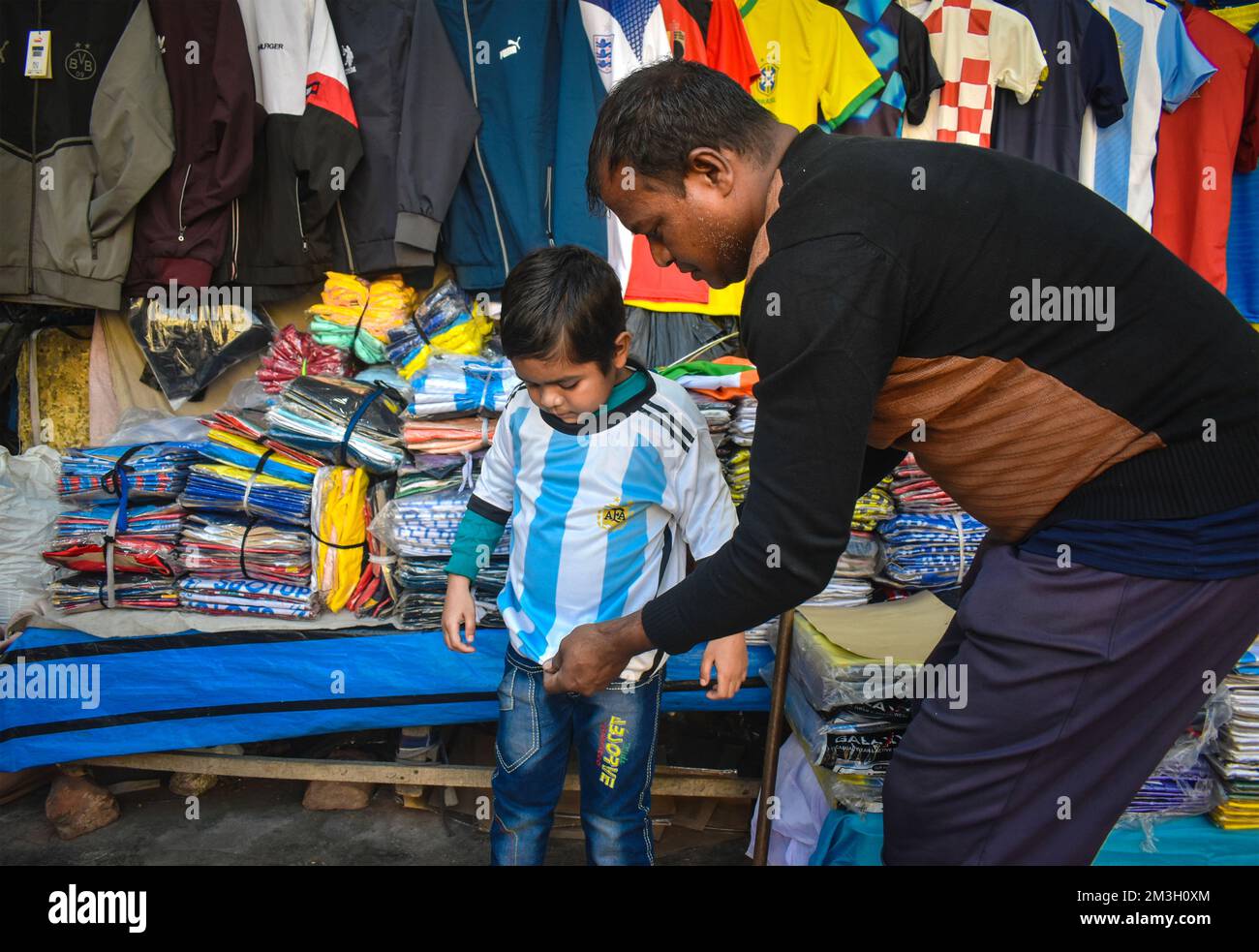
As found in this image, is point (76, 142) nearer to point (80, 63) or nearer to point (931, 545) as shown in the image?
point (80, 63)

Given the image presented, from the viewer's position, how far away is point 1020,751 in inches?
48.1

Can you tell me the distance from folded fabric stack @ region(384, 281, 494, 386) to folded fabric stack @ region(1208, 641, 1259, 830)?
267 cm

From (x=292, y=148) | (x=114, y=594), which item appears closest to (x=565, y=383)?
(x=114, y=594)

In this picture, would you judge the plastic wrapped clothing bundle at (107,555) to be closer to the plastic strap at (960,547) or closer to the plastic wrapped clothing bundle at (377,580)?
the plastic wrapped clothing bundle at (377,580)

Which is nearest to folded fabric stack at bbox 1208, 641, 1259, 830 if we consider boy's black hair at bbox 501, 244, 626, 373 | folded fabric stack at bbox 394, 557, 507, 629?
boy's black hair at bbox 501, 244, 626, 373

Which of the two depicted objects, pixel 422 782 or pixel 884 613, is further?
pixel 422 782

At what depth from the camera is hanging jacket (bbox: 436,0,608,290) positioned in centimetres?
338

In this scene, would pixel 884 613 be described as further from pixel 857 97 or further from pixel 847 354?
pixel 857 97

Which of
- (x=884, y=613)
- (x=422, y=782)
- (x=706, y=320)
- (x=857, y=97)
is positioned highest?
(x=857, y=97)

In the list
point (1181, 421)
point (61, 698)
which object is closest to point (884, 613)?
point (1181, 421)

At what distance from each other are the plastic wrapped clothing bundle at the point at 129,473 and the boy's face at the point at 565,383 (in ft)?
5.81

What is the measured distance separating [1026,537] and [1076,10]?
346 cm

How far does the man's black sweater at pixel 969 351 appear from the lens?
1053mm

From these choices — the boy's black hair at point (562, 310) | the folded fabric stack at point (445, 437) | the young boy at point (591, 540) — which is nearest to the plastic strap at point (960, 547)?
the young boy at point (591, 540)
